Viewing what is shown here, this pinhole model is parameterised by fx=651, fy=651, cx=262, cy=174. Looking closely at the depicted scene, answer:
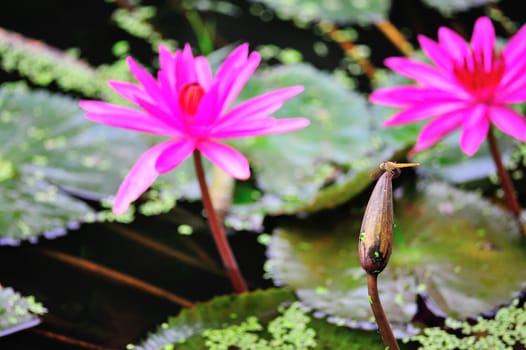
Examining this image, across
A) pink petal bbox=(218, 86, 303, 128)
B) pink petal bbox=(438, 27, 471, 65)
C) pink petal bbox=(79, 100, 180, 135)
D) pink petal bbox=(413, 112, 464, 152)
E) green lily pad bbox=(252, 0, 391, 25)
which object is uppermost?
green lily pad bbox=(252, 0, 391, 25)

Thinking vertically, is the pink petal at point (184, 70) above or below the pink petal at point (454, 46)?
below

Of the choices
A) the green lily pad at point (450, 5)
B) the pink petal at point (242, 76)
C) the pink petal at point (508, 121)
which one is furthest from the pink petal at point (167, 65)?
the green lily pad at point (450, 5)

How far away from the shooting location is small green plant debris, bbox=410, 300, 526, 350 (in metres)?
1.23

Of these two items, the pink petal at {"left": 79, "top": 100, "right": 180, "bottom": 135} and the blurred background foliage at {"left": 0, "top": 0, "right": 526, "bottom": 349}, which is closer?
the pink petal at {"left": 79, "top": 100, "right": 180, "bottom": 135}

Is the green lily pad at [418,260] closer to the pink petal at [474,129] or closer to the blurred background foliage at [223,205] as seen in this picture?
the blurred background foliage at [223,205]

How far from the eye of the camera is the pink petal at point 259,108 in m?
1.20

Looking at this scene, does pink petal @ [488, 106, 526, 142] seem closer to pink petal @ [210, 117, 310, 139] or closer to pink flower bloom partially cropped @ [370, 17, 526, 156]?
pink flower bloom partially cropped @ [370, 17, 526, 156]

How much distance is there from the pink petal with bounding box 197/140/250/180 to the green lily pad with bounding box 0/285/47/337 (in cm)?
50

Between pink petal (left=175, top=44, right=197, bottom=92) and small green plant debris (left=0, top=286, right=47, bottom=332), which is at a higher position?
pink petal (left=175, top=44, right=197, bottom=92)

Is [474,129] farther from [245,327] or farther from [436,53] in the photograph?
[245,327]

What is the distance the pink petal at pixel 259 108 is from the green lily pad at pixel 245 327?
0.38 metres

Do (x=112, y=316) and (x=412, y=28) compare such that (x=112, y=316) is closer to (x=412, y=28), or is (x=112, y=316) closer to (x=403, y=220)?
(x=403, y=220)

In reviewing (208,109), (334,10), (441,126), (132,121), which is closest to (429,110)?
(441,126)

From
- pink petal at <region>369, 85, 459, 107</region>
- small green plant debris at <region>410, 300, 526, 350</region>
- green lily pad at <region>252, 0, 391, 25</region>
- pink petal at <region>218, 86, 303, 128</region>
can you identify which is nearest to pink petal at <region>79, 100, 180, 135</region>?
pink petal at <region>218, 86, 303, 128</region>
